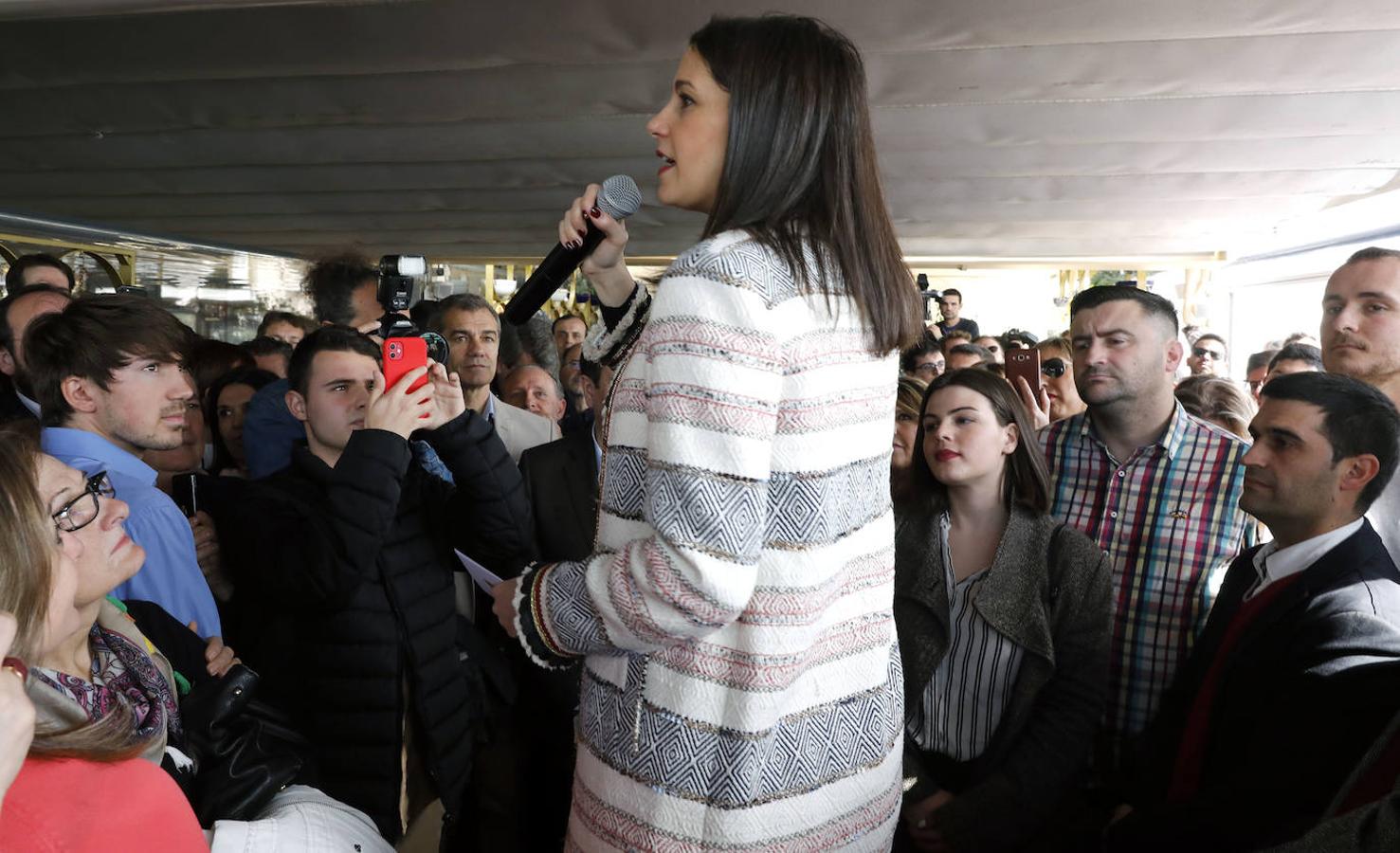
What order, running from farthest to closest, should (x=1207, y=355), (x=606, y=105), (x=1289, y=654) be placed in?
1. (x=1207, y=355)
2. (x=606, y=105)
3. (x=1289, y=654)

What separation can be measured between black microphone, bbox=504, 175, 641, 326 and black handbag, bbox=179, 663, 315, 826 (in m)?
0.75

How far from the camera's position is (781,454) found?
1143 millimetres

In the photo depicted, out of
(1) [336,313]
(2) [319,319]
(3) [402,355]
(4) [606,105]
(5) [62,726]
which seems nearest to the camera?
(5) [62,726]

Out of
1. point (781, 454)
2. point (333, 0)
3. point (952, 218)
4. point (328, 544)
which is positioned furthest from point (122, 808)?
point (952, 218)

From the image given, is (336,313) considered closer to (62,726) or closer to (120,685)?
(120,685)

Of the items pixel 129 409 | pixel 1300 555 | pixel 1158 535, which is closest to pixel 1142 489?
pixel 1158 535

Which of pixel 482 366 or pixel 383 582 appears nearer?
pixel 383 582

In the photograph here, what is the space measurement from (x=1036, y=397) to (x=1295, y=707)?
2.08m

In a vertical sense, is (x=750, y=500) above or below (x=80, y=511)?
above

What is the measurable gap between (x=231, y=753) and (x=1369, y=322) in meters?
2.85

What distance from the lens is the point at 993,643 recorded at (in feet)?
7.07

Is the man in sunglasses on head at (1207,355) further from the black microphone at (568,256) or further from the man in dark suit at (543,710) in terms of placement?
the black microphone at (568,256)

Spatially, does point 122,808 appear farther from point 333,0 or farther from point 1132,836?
point 333,0

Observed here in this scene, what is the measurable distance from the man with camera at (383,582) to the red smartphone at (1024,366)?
2003 mm
